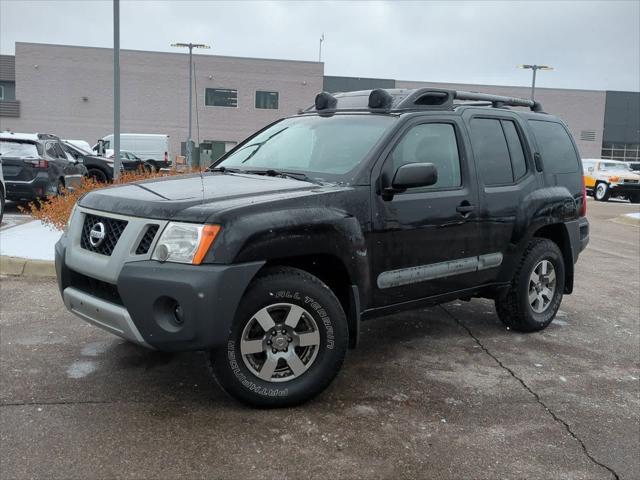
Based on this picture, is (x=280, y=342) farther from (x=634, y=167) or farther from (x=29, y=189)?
(x=634, y=167)

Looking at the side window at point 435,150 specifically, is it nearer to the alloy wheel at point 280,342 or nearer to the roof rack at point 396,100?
the roof rack at point 396,100

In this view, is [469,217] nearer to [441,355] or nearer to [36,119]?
[441,355]

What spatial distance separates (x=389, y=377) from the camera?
4.20 meters

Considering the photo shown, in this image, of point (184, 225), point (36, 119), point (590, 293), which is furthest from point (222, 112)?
point (184, 225)

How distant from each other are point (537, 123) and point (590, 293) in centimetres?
262

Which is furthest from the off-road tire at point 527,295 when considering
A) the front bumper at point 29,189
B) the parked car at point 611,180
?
the parked car at point 611,180

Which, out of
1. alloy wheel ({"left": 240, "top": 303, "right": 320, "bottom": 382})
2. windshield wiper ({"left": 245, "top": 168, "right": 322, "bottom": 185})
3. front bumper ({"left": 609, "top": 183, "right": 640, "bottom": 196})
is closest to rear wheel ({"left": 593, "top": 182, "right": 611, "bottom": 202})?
front bumper ({"left": 609, "top": 183, "right": 640, "bottom": 196})

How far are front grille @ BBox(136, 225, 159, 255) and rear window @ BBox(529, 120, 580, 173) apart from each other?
363 cm

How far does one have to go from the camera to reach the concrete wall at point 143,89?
45812 millimetres

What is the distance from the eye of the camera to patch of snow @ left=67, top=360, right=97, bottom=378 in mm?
4070

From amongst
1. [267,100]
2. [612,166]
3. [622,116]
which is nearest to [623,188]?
[612,166]

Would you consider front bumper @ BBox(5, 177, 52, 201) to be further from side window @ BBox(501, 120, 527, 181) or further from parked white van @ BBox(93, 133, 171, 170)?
parked white van @ BBox(93, 133, 171, 170)

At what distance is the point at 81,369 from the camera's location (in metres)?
4.16

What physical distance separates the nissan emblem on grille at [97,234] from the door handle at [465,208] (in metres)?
2.41
